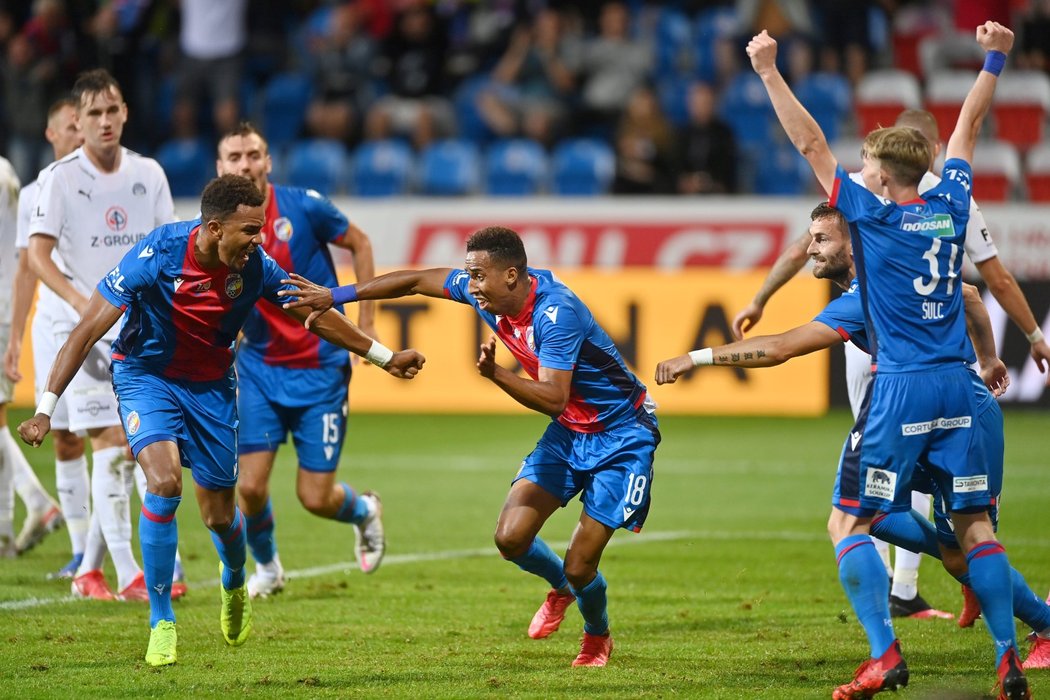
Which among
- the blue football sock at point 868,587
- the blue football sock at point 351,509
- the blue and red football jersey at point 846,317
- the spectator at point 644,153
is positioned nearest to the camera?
the blue football sock at point 868,587

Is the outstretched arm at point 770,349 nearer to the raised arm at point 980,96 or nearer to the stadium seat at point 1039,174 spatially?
the raised arm at point 980,96

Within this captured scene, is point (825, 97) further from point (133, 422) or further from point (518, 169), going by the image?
point (133, 422)

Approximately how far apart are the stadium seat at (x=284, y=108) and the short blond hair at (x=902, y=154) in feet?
50.1

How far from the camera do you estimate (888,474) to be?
226 inches

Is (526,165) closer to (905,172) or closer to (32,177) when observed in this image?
(32,177)

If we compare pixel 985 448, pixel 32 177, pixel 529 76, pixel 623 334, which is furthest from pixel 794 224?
pixel 985 448

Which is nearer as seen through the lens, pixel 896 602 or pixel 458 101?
pixel 896 602

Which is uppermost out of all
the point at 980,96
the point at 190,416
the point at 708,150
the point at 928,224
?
the point at 980,96

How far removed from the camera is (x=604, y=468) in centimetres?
676

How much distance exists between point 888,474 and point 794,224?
1155 centimetres

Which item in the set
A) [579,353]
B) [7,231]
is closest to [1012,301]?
[579,353]

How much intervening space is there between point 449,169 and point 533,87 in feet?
5.20

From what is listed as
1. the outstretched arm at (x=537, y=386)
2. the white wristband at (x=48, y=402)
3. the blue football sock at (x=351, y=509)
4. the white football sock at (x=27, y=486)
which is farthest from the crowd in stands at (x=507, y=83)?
the white wristband at (x=48, y=402)

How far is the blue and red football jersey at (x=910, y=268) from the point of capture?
574 cm
